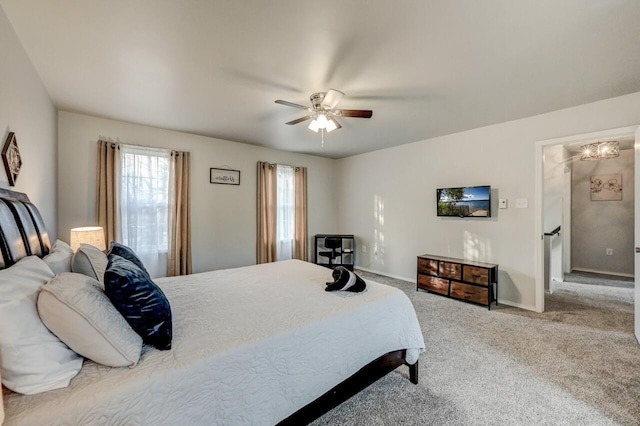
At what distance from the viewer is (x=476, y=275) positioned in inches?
140

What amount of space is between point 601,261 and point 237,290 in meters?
7.08

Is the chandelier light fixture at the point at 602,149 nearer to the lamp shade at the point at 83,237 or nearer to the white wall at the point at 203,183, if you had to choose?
the white wall at the point at 203,183

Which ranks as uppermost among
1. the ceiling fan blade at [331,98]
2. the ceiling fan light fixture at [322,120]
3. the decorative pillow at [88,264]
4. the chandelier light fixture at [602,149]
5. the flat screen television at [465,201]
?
the ceiling fan blade at [331,98]

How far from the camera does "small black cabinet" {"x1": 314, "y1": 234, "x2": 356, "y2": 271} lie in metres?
5.46

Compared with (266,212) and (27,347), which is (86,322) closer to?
(27,347)

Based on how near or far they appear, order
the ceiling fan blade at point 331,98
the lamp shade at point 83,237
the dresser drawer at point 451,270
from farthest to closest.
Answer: the dresser drawer at point 451,270
the lamp shade at point 83,237
the ceiling fan blade at point 331,98

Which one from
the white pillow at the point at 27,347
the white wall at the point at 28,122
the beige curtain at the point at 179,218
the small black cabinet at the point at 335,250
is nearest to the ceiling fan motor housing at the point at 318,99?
the white wall at the point at 28,122

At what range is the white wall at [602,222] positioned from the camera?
5016 millimetres

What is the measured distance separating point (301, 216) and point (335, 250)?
1.01 metres

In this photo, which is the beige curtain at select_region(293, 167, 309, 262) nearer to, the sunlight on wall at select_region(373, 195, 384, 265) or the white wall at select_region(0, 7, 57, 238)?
the sunlight on wall at select_region(373, 195, 384, 265)

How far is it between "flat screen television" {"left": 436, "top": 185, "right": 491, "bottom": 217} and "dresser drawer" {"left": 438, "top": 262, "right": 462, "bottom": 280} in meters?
0.78

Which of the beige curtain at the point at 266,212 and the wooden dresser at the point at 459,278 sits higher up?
the beige curtain at the point at 266,212

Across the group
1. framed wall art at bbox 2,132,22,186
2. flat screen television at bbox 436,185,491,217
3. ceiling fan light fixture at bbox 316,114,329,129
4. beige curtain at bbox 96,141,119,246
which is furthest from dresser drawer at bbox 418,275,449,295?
framed wall art at bbox 2,132,22,186

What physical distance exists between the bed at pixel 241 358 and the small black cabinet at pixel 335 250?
10.3 ft
